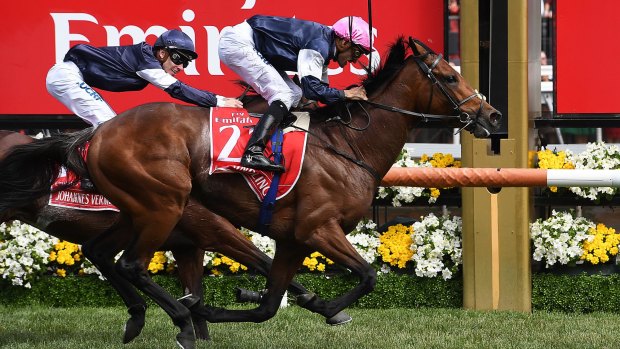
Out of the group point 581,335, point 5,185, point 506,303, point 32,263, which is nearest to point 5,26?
point 32,263

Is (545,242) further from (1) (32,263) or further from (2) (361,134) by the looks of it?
(1) (32,263)

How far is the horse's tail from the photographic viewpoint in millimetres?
6336

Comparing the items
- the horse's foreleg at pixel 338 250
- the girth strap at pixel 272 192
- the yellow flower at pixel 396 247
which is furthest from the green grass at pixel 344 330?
the girth strap at pixel 272 192

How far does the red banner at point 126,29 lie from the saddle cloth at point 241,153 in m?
2.66

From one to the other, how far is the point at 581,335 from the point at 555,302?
1403 millimetres

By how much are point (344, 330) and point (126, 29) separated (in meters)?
3.11

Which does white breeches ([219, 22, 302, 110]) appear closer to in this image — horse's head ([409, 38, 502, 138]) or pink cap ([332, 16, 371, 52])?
pink cap ([332, 16, 371, 52])

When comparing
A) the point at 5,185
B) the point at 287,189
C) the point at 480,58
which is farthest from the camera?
the point at 480,58

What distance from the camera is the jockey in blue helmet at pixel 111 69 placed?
22.6ft

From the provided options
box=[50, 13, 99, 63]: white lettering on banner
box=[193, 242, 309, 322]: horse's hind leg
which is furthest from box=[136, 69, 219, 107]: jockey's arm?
box=[50, 13, 99, 63]: white lettering on banner

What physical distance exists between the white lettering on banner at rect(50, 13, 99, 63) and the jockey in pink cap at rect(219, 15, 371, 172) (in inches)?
102

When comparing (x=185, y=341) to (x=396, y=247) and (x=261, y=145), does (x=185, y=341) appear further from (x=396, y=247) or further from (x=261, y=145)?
(x=396, y=247)

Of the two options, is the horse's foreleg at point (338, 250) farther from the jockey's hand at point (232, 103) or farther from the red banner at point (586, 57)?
the red banner at point (586, 57)

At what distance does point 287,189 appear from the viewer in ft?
19.5
